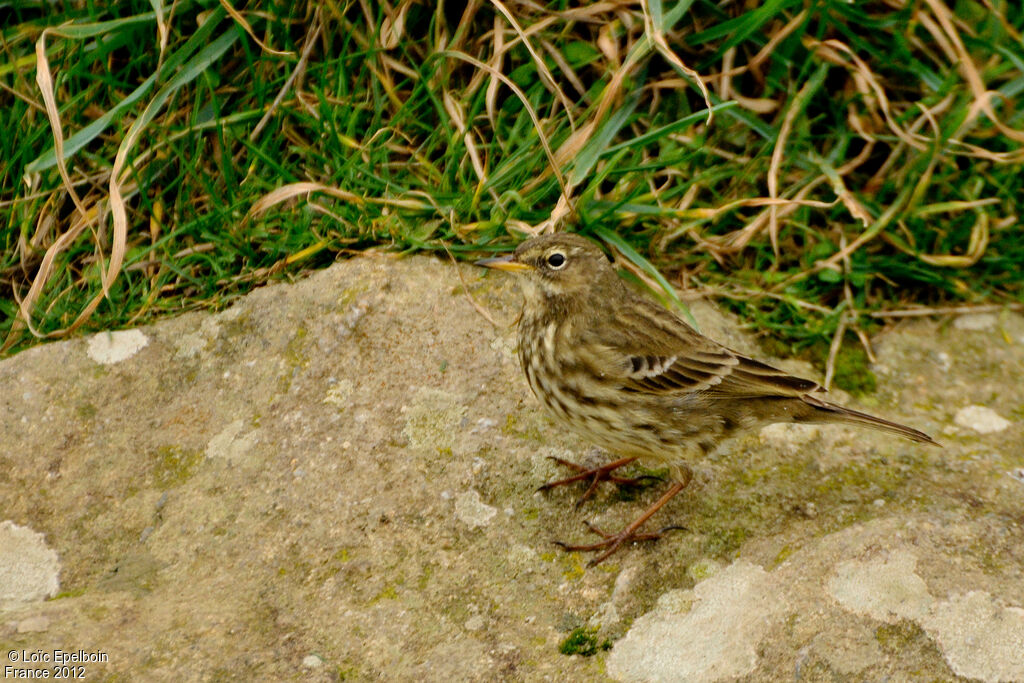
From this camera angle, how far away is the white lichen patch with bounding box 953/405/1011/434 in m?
4.48

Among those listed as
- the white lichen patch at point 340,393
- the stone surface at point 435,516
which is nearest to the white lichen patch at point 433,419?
the stone surface at point 435,516

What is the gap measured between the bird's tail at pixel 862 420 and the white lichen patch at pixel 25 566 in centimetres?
271

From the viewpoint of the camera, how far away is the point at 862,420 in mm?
3959

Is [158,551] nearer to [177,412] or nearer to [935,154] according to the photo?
[177,412]

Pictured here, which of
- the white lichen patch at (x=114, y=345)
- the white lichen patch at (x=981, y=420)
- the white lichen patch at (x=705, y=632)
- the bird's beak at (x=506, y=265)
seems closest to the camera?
the white lichen patch at (x=705, y=632)

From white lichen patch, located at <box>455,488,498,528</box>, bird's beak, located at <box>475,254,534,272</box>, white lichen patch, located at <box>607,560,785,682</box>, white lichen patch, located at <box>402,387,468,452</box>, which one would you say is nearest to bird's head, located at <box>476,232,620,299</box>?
bird's beak, located at <box>475,254,534,272</box>

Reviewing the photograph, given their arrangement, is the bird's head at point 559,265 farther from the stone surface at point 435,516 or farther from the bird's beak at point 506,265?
the stone surface at point 435,516

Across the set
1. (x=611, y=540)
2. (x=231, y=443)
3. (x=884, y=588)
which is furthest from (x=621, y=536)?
(x=231, y=443)

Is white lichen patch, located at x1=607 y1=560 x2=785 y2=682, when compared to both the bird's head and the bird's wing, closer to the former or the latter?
the bird's wing

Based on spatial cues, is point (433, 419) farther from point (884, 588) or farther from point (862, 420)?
point (884, 588)

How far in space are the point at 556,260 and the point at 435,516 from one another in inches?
43.5

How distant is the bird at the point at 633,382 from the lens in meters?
3.95

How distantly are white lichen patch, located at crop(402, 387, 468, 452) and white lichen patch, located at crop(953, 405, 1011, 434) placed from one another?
2.11m

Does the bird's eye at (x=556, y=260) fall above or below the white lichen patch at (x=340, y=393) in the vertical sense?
above
